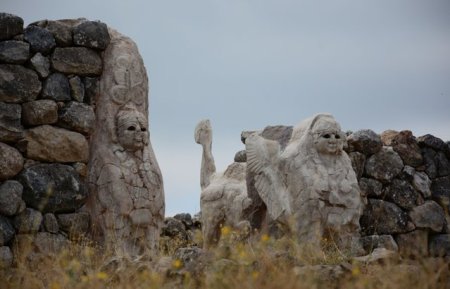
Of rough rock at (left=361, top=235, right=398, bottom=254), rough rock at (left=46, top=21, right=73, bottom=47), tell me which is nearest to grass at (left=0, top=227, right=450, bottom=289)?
rough rock at (left=46, top=21, right=73, bottom=47)

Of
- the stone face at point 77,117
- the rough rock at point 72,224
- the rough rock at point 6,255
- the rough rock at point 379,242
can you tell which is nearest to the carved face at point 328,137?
the rough rock at point 379,242

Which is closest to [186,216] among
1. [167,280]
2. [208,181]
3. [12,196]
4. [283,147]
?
[208,181]

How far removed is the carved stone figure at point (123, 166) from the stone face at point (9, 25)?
1.20 metres

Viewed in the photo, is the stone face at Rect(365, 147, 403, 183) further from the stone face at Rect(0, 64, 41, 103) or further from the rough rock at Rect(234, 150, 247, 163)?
the stone face at Rect(0, 64, 41, 103)

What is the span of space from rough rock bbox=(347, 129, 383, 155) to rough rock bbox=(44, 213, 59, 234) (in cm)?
538

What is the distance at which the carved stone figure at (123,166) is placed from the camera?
40.0 ft

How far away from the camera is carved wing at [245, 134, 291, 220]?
42.2ft

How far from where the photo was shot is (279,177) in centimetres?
1314

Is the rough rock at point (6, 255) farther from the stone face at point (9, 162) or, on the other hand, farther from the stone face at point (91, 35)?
the stone face at point (91, 35)

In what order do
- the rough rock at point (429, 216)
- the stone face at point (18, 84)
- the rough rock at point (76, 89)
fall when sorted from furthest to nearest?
the rough rock at point (429, 216)
the rough rock at point (76, 89)
the stone face at point (18, 84)

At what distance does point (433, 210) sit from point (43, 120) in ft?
22.0

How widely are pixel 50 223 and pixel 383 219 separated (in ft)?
18.7

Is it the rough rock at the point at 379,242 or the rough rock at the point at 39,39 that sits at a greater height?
the rough rock at the point at 39,39

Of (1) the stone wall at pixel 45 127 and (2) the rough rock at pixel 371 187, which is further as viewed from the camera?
(2) the rough rock at pixel 371 187
